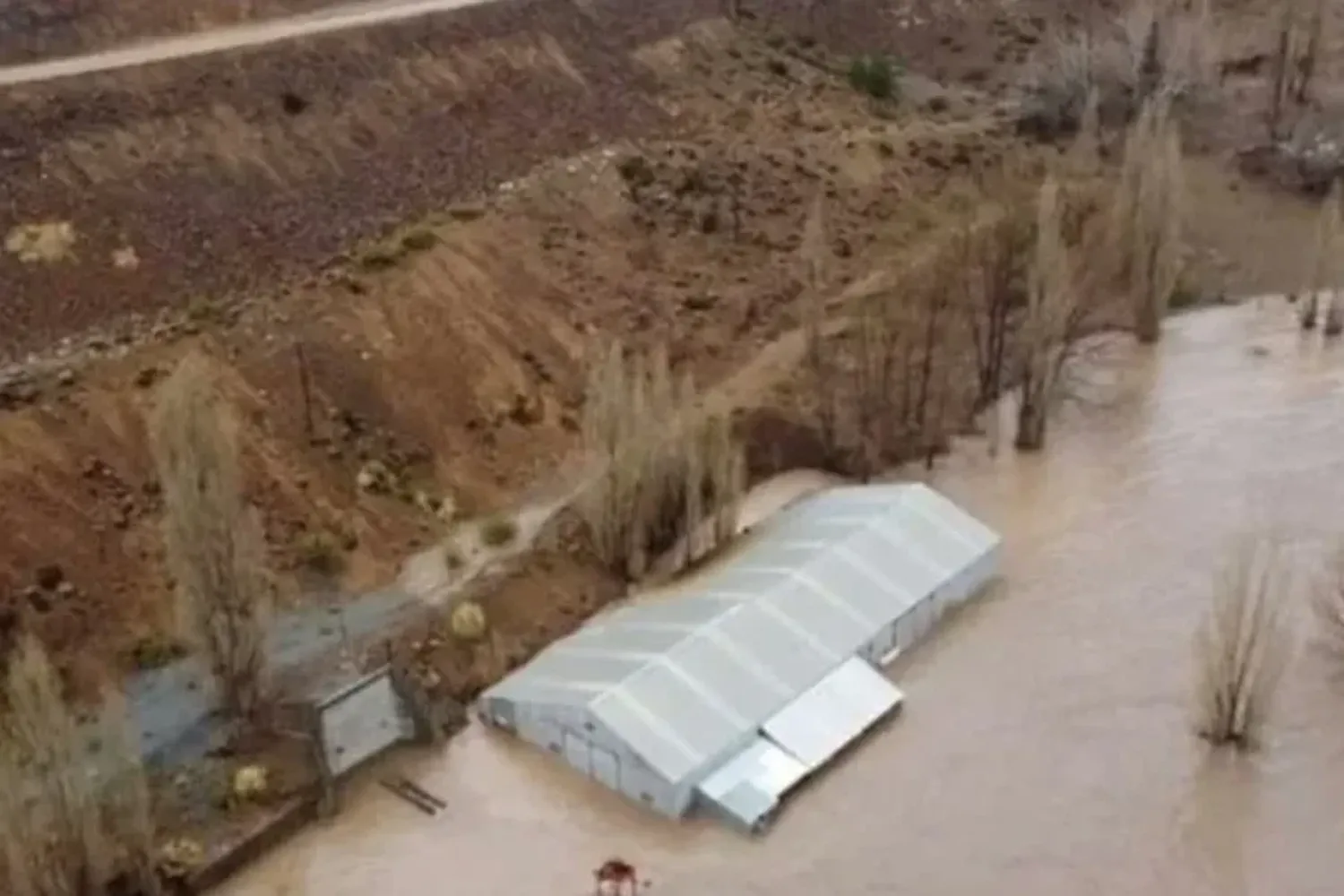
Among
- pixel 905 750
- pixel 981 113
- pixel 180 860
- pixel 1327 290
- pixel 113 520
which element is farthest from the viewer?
pixel 981 113

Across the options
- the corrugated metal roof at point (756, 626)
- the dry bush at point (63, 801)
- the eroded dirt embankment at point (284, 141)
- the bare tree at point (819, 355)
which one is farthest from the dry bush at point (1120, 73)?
the dry bush at point (63, 801)

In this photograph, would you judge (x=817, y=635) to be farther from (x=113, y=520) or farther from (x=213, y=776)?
(x=113, y=520)

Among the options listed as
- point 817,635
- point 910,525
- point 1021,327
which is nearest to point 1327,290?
point 1021,327

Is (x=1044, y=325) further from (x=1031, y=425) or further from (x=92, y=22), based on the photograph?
(x=92, y=22)

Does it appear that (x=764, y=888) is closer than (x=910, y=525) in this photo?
Yes

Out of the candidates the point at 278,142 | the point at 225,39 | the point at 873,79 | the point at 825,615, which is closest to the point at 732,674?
the point at 825,615

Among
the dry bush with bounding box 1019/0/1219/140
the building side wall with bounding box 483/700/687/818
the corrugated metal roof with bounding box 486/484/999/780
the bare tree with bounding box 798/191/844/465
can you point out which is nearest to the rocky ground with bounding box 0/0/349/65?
the bare tree with bounding box 798/191/844/465

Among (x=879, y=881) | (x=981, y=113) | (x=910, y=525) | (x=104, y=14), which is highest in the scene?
(x=104, y=14)
